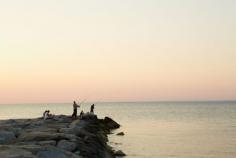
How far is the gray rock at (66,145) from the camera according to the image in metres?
19.8

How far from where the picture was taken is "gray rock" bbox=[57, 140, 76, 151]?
64.8 feet

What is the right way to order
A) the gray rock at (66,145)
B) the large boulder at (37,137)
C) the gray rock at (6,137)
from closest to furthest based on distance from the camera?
the gray rock at (66,145) → the gray rock at (6,137) → the large boulder at (37,137)

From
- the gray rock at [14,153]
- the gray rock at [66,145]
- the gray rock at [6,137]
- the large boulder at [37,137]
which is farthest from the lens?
the large boulder at [37,137]

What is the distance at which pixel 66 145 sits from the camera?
20.1m

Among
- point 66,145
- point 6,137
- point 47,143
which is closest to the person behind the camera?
point 47,143

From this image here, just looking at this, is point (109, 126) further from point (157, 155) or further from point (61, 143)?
point (61, 143)

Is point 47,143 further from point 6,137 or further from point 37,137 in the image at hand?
point 6,137

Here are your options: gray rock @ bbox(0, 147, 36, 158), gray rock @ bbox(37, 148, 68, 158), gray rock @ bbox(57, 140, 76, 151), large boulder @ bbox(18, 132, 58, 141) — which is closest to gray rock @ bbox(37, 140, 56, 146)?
gray rock @ bbox(57, 140, 76, 151)

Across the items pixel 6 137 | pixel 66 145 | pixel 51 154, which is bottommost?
pixel 51 154

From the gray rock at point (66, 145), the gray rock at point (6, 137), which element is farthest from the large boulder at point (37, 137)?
the gray rock at point (66, 145)

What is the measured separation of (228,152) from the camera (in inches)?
1383

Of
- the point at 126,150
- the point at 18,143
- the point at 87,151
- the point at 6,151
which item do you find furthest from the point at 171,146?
the point at 6,151

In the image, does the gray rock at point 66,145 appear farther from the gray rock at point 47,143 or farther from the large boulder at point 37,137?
the large boulder at point 37,137

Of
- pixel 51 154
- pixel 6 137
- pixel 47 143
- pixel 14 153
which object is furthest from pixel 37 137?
pixel 14 153
